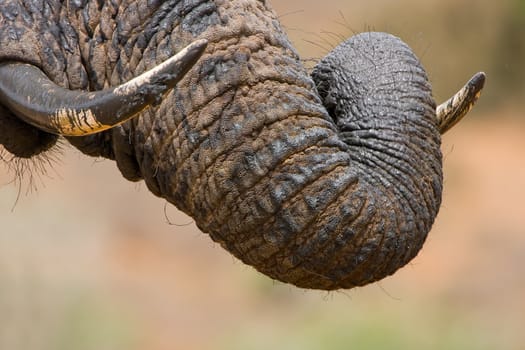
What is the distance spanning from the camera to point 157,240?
38.5 feet

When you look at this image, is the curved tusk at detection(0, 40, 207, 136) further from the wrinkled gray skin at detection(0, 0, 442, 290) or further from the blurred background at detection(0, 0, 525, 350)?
the blurred background at detection(0, 0, 525, 350)

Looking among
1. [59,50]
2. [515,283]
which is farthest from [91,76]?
[515,283]

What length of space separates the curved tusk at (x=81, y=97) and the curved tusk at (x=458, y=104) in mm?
835

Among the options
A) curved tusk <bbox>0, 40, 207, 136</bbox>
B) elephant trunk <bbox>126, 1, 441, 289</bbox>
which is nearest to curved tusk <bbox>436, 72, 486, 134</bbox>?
elephant trunk <bbox>126, 1, 441, 289</bbox>

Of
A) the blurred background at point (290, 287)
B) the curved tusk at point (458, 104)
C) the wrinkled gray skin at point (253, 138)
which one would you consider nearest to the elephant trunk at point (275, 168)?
the wrinkled gray skin at point (253, 138)

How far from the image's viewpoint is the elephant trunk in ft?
10.5

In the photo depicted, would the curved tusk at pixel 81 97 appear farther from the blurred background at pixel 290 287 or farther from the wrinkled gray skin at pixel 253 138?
the blurred background at pixel 290 287

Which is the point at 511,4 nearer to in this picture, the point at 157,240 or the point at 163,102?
the point at 157,240

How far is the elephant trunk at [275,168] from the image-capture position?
3.20 meters

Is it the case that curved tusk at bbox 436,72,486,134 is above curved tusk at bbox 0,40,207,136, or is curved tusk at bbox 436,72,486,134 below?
below

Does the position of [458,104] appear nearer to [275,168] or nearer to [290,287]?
[275,168]

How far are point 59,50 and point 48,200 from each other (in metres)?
7.76

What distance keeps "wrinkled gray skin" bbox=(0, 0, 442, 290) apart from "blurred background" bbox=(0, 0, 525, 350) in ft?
12.3

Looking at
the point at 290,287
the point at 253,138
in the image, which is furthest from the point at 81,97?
the point at 290,287
